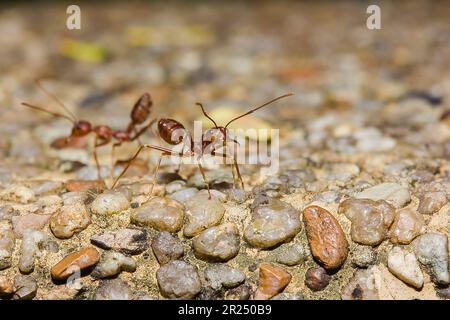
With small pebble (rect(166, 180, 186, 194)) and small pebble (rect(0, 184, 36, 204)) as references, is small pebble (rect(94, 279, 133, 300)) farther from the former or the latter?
small pebble (rect(0, 184, 36, 204))

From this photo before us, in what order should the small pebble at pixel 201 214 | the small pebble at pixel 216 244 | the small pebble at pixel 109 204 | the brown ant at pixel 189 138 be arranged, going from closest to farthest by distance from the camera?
the small pebble at pixel 216 244, the small pebble at pixel 201 214, the small pebble at pixel 109 204, the brown ant at pixel 189 138

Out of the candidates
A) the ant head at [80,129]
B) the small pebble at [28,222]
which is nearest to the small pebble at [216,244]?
the small pebble at [28,222]

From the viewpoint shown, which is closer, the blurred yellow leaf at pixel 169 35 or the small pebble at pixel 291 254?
the small pebble at pixel 291 254

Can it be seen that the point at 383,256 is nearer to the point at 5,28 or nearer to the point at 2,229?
the point at 2,229

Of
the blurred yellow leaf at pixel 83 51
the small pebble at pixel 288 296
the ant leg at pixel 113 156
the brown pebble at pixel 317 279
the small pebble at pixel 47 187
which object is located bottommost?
the small pebble at pixel 288 296

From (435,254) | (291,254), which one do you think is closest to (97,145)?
(291,254)

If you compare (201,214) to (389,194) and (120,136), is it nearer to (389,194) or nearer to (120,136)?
(389,194)

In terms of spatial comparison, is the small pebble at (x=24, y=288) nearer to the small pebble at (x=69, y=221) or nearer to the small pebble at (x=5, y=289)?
the small pebble at (x=5, y=289)
